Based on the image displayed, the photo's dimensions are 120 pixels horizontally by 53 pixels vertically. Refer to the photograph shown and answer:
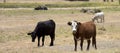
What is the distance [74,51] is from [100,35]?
9928mm

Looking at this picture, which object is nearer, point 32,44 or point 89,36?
point 89,36

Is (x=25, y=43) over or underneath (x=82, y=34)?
underneath

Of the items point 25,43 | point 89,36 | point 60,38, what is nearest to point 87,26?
point 89,36

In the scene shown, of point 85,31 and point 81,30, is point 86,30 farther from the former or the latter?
point 81,30

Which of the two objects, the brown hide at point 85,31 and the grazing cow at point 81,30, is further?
the brown hide at point 85,31

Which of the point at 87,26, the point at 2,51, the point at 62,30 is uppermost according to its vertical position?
the point at 87,26

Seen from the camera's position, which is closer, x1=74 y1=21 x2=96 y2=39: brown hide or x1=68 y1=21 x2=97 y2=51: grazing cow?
x1=68 y1=21 x2=97 y2=51: grazing cow

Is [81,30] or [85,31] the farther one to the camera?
[85,31]

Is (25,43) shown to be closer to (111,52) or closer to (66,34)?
(66,34)

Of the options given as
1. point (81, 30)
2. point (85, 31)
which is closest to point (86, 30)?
point (85, 31)

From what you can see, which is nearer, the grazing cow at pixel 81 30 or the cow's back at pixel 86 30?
the grazing cow at pixel 81 30

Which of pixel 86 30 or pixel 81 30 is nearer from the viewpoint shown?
pixel 81 30

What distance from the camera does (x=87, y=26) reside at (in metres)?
20.5

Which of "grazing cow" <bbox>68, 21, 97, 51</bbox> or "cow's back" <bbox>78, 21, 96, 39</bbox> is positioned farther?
"cow's back" <bbox>78, 21, 96, 39</bbox>
